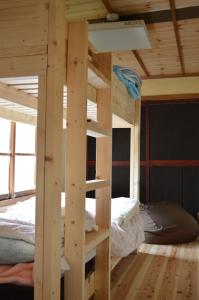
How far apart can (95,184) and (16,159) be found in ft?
7.32

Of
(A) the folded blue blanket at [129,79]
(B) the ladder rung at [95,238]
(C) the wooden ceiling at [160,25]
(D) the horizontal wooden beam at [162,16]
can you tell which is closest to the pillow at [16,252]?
(B) the ladder rung at [95,238]

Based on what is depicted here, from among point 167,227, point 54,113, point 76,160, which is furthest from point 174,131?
point 54,113

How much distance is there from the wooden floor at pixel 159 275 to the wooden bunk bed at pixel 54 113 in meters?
0.52

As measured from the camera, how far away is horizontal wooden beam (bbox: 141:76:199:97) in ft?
16.8

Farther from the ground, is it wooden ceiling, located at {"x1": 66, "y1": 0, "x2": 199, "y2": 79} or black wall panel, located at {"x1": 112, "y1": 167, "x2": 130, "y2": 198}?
wooden ceiling, located at {"x1": 66, "y1": 0, "x2": 199, "y2": 79}

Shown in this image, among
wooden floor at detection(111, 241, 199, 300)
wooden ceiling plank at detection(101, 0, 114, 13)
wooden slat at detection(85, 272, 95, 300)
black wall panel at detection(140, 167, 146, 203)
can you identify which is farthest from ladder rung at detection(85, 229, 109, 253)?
black wall panel at detection(140, 167, 146, 203)

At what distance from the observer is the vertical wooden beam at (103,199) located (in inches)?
89.1

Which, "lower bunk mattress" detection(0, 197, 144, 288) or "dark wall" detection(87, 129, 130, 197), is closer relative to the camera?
"lower bunk mattress" detection(0, 197, 144, 288)

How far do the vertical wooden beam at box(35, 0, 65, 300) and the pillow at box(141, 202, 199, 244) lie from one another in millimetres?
2764

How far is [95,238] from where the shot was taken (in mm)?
2055

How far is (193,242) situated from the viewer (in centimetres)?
432

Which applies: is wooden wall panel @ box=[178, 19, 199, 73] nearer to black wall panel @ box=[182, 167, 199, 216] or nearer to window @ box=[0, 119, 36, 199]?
black wall panel @ box=[182, 167, 199, 216]

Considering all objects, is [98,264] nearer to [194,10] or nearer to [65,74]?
[65,74]

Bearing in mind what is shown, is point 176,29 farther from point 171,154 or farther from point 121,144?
point 121,144
